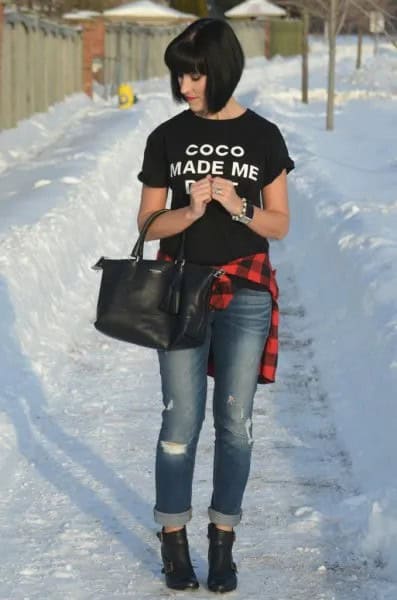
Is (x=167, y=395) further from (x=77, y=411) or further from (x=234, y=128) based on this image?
(x=77, y=411)

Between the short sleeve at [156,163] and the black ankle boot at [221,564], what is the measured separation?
1.15 m

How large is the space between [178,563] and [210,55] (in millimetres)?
1616

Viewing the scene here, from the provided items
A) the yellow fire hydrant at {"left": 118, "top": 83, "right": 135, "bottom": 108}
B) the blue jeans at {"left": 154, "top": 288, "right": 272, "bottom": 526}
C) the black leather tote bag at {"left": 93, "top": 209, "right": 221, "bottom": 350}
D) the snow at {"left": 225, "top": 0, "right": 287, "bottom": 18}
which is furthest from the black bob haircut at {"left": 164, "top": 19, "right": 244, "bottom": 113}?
the snow at {"left": 225, "top": 0, "right": 287, "bottom": 18}

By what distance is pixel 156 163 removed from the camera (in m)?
4.34

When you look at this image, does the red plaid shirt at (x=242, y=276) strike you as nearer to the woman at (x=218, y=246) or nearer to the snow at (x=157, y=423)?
the woman at (x=218, y=246)

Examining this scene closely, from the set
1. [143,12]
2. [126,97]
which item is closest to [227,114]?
[126,97]

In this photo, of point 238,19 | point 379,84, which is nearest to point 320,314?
point 379,84

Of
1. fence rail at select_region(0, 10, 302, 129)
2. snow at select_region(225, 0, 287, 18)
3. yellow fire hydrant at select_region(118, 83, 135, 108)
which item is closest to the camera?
fence rail at select_region(0, 10, 302, 129)

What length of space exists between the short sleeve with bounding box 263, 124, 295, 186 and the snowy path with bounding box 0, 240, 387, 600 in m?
1.36

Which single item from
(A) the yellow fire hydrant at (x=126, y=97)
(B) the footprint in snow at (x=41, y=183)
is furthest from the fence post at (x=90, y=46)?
(B) the footprint in snow at (x=41, y=183)

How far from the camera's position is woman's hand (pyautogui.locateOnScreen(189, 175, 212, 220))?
4.08 meters

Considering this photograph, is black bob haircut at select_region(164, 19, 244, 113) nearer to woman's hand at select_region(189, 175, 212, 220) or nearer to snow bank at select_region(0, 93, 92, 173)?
woman's hand at select_region(189, 175, 212, 220)

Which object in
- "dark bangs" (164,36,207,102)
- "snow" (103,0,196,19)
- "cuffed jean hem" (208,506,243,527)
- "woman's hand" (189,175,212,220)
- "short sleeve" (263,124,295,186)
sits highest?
"dark bangs" (164,36,207,102)

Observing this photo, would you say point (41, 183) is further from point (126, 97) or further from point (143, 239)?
point (126, 97)
